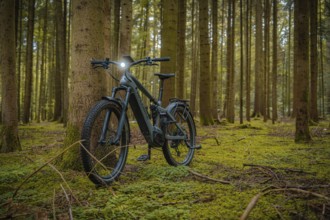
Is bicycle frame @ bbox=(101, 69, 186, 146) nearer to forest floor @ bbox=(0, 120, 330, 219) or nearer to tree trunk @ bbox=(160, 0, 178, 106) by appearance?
forest floor @ bbox=(0, 120, 330, 219)

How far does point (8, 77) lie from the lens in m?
5.52

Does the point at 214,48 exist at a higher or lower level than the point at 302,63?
higher

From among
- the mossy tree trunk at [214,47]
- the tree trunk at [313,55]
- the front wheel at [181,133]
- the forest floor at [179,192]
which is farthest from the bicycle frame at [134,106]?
the mossy tree trunk at [214,47]

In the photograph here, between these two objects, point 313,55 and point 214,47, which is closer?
point 313,55

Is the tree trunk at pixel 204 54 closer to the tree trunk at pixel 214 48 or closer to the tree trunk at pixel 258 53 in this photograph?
the tree trunk at pixel 214 48

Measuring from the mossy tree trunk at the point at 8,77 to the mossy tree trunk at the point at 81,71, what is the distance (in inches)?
108

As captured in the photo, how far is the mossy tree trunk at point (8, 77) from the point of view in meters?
5.47

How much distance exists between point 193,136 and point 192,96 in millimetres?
12799

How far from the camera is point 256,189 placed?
2.67 metres

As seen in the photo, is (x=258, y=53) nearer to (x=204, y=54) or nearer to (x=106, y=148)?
(x=204, y=54)

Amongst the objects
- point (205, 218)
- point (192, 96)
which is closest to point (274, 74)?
point (192, 96)

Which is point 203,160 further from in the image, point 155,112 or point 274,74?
point 274,74

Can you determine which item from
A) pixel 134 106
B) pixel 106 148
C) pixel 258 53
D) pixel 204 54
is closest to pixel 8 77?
pixel 106 148

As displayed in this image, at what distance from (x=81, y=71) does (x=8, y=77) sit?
9.97 feet
